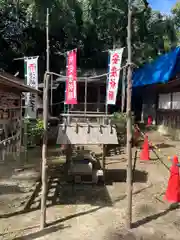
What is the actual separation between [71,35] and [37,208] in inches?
779

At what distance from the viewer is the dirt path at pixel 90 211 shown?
560cm

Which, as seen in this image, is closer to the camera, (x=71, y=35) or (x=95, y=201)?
(x=95, y=201)

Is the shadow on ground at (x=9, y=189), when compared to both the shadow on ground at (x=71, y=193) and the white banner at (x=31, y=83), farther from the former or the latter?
the white banner at (x=31, y=83)

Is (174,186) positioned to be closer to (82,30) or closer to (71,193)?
(71,193)

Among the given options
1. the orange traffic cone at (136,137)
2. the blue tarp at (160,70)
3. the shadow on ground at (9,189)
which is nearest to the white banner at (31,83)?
the shadow on ground at (9,189)

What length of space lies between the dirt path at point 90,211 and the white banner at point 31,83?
389 centimetres

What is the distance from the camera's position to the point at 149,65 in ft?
76.3

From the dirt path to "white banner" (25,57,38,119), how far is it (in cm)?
389

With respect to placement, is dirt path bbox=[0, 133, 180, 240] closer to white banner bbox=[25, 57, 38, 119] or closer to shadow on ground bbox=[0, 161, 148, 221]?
shadow on ground bbox=[0, 161, 148, 221]

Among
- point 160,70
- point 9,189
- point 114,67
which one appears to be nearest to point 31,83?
point 114,67

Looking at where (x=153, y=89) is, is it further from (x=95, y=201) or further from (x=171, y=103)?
(x=95, y=201)

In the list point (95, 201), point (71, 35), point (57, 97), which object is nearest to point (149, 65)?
point (71, 35)

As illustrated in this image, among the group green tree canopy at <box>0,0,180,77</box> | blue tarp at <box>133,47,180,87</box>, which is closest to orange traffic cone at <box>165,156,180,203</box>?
blue tarp at <box>133,47,180,87</box>

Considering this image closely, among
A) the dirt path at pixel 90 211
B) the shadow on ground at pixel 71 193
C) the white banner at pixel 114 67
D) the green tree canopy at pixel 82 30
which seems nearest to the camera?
the dirt path at pixel 90 211
